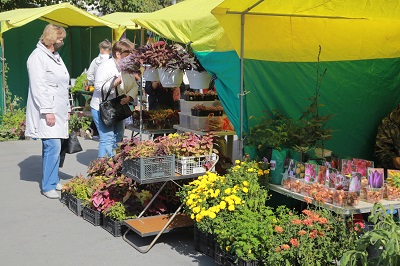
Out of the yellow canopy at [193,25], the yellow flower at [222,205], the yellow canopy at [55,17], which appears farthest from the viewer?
the yellow canopy at [55,17]

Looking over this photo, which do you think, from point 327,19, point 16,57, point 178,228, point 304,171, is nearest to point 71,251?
point 178,228

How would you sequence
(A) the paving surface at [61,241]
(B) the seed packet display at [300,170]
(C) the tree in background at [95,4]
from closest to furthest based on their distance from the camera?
(B) the seed packet display at [300,170]
(A) the paving surface at [61,241]
(C) the tree in background at [95,4]

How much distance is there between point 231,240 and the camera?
15.4 feet

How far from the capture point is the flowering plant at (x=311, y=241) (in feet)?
13.8

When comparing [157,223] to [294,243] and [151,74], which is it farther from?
[151,74]

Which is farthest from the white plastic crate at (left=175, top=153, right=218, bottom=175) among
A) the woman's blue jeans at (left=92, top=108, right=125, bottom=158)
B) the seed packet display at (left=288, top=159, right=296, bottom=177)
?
the woman's blue jeans at (left=92, top=108, right=125, bottom=158)

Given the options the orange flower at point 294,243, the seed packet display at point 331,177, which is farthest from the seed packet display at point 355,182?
the orange flower at point 294,243

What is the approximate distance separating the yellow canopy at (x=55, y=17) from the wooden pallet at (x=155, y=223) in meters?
7.42

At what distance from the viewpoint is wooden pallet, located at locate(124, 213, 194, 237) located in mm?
5504

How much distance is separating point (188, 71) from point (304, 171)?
234cm

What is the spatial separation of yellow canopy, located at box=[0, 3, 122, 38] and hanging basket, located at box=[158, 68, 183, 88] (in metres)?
5.85

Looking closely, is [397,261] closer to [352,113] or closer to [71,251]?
[71,251]

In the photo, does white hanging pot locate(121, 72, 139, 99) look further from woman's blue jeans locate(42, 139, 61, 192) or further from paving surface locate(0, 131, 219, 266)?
paving surface locate(0, 131, 219, 266)

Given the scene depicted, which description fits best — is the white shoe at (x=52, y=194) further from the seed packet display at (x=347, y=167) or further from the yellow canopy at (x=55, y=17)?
the yellow canopy at (x=55, y=17)
